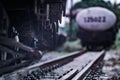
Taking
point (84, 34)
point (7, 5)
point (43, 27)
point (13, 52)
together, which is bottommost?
point (84, 34)

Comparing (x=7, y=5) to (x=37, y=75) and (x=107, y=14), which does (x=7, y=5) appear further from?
(x=107, y=14)

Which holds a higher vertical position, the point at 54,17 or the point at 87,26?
the point at 54,17

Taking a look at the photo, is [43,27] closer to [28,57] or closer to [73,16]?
[28,57]

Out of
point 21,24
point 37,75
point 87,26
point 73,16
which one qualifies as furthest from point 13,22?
point 73,16

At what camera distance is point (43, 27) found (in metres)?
7.91

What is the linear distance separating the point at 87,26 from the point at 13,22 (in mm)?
11161

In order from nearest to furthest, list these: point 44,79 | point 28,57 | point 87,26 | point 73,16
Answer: point 44,79 < point 28,57 < point 87,26 < point 73,16

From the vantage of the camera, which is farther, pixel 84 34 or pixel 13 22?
pixel 84 34

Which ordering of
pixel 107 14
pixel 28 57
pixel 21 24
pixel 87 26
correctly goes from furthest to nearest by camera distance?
pixel 87 26
pixel 107 14
pixel 28 57
pixel 21 24

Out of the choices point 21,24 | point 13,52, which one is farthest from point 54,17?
point 13,52

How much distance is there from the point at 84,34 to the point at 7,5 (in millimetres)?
12424

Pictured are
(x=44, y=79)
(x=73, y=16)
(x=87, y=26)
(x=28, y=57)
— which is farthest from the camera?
(x=73, y=16)

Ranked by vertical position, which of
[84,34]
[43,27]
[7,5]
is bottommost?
[84,34]

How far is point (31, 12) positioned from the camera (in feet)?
24.4
